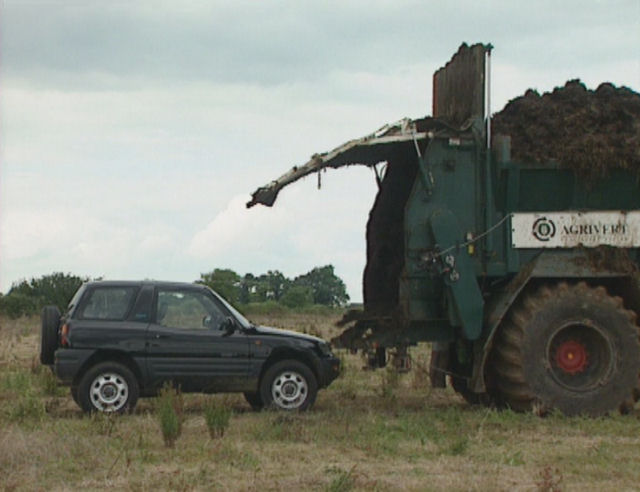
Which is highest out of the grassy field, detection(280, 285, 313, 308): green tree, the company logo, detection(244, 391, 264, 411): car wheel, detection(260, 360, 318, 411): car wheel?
detection(280, 285, 313, 308): green tree

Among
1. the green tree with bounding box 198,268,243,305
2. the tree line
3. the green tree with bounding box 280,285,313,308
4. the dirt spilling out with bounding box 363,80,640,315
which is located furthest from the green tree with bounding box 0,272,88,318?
the dirt spilling out with bounding box 363,80,640,315

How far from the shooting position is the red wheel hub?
A: 14.2 metres

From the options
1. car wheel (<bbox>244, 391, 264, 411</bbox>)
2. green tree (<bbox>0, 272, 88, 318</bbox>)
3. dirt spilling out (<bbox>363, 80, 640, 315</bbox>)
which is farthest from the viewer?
green tree (<bbox>0, 272, 88, 318</bbox>)

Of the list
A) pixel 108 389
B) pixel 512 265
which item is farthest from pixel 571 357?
pixel 108 389

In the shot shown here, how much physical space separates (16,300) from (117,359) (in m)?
39.8

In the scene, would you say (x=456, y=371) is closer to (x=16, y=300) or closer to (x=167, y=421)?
(x=167, y=421)

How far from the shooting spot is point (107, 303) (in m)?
14.1

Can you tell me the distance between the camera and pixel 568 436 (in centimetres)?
1230

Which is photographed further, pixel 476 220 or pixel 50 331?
pixel 476 220

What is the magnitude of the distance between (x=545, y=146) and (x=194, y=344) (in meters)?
5.23

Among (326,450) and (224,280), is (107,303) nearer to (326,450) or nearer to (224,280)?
(326,450)

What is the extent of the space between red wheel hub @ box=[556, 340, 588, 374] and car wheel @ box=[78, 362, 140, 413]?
215 inches

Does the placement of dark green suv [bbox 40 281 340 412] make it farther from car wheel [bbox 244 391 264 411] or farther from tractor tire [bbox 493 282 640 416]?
tractor tire [bbox 493 282 640 416]

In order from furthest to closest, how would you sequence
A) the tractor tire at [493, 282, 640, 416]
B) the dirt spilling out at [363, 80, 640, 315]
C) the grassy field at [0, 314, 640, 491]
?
the dirt spilling out at [363, 80, 640, 315] < the tractor tire at [493, 282, 640, 416] < the grassy field at [0, 314, 640, 491]
